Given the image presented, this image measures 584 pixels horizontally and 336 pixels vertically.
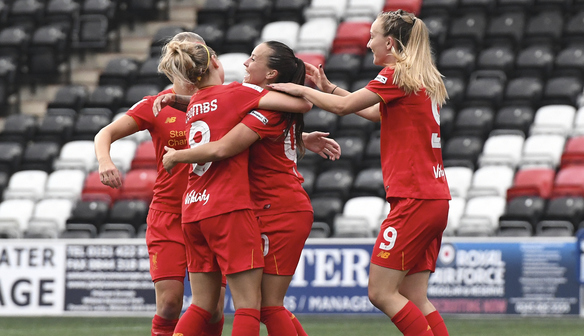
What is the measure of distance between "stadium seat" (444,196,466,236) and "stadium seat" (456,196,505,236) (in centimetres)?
7

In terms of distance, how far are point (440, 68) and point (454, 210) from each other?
2.84 m

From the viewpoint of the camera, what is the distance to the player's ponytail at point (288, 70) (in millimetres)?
4555

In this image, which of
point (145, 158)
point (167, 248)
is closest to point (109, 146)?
point (167, 248)

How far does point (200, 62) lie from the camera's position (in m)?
4.57

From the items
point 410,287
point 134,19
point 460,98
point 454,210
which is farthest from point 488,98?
point 410,287

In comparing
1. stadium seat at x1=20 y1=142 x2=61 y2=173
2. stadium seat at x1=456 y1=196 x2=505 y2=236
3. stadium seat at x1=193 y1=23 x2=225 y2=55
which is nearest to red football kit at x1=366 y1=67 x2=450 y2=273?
stadium seat at x1=456 y1=196 x2=505 y2=236

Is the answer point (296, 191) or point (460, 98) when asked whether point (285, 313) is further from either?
point (460, 98)

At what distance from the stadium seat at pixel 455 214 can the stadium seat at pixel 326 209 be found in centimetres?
137

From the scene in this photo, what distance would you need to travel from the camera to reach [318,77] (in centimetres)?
486

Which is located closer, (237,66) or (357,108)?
(357,108)

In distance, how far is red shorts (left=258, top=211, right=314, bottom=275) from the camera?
14.7 feet

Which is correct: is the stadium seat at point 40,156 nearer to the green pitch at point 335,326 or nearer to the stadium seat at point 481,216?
the green pitch at point 335,326

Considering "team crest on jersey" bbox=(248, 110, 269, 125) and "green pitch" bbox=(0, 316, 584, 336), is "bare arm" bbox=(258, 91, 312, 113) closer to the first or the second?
"team crest on jersey" bbox=(248, 110, 269, 125)

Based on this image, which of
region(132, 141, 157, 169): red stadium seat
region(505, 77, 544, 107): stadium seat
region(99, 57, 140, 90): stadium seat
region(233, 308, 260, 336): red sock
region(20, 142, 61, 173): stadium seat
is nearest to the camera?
region(233, 308, 260, 336): red sock
